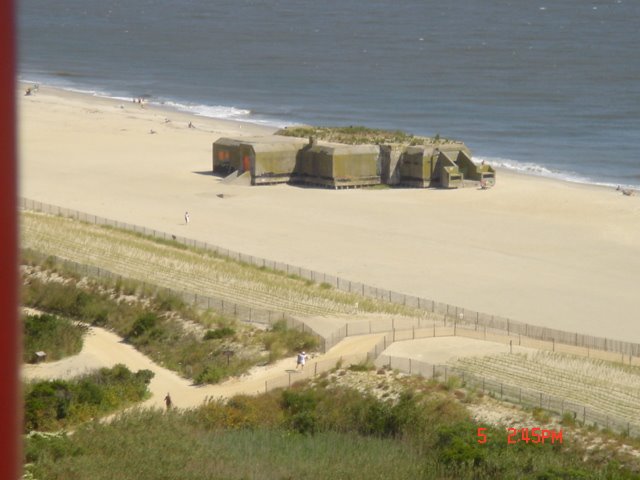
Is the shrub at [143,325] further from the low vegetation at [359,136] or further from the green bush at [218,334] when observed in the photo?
the low vegetation at [359,136]

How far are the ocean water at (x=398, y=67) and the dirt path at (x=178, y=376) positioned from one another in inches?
1165

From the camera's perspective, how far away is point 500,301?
2864 centimetres

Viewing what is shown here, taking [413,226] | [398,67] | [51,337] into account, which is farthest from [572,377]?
[398,67]

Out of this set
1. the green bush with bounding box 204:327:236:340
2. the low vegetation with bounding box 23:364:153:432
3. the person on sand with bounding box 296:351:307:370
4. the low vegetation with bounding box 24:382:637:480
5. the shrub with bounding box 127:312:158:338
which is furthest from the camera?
the shrub with bounding box 127:312:158:338

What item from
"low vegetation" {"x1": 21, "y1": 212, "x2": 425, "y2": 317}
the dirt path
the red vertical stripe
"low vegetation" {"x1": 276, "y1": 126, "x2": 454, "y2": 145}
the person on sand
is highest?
the red vertical stripe

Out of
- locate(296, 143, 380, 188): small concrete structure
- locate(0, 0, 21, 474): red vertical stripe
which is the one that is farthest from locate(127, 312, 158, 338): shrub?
locate(0, 0, 21, 474): red vertical stripe

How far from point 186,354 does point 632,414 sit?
8342 mm

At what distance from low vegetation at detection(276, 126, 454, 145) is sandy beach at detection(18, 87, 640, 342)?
12.4 ft

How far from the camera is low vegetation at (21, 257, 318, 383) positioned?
2178 cm

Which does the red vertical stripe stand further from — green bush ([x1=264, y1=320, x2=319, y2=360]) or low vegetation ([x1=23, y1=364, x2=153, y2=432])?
green bush ([x1=264, y1=320, x2=319, y2=360])

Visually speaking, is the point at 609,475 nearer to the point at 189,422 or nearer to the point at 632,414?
the point at 632,414

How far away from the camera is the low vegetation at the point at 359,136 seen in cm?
5012

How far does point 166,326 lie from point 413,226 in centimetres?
1538

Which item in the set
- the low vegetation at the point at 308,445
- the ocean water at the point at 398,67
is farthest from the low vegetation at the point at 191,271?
the ocean water at the point at 398,67
